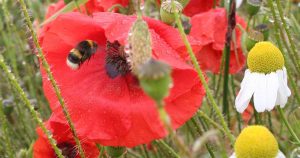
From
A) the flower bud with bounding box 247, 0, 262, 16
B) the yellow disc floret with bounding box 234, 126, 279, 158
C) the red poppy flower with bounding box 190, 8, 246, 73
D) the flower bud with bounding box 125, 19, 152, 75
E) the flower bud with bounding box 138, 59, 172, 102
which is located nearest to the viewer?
the flower bud with bounding box 138, 59, 172, 102

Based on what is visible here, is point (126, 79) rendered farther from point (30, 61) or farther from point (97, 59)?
point (30, 61)

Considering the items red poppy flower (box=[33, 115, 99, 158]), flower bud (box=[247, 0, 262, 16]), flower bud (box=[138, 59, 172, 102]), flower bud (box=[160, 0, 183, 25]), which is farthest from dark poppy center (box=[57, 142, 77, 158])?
flower bud (box=[138, 59, 172, 102])

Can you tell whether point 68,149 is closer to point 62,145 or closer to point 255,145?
point 62,145

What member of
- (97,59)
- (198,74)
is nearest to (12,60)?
(97,59)

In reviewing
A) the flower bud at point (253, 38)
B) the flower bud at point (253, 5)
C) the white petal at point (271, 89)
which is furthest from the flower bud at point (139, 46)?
the flower bud at point (253, 5)

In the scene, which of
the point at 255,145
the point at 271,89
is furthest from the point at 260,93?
the point at 255,145

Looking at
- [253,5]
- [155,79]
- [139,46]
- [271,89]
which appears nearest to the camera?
[155,79]

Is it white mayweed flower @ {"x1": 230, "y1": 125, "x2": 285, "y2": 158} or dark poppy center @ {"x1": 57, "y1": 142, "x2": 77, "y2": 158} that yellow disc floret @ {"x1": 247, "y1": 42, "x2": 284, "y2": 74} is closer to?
white mayweed flower @ {"x1": 230, "y1": 125, "x2": 285, "y2": 158}
